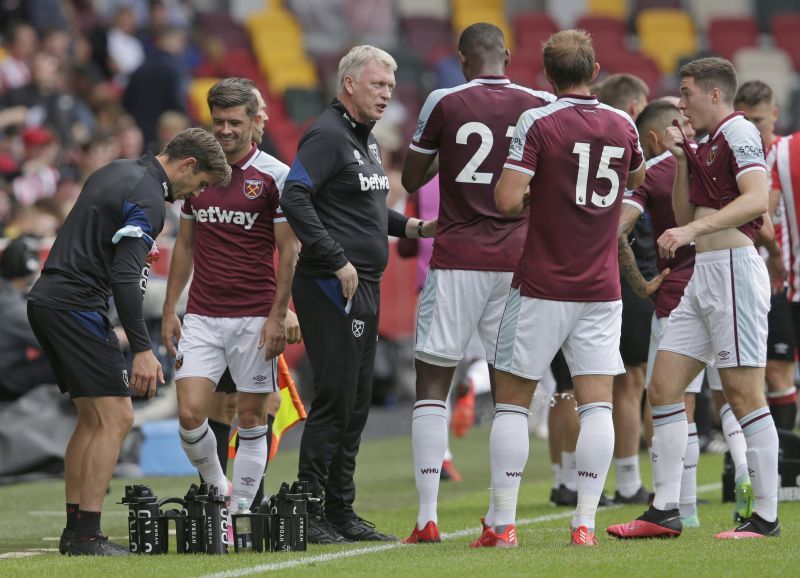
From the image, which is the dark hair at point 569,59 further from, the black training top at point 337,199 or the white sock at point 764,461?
the white sock at point 764,461

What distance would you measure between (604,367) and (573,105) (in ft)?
4.00

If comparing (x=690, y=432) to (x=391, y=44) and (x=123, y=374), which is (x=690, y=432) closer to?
(x=123, y=374)

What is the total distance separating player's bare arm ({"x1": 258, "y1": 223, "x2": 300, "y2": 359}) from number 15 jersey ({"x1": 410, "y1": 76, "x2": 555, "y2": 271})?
779mm

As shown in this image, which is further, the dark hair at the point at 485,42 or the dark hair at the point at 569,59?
the dark hair at the point at 485,42

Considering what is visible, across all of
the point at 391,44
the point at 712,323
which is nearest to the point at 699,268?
the point at 712,323

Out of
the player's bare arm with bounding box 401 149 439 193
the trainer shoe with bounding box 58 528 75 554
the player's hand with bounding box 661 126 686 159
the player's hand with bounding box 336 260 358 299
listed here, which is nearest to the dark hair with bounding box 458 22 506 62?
the player's bare arm with bounding box 401 149 439 193

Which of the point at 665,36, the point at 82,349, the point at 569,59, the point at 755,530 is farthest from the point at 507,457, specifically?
the point at 665,36

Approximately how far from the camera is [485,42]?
25.6 ft

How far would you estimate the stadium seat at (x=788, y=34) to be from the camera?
2611 cm

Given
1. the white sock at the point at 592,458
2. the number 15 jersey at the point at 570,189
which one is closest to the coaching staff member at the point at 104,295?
the number 15 jersey at the point at 570,189

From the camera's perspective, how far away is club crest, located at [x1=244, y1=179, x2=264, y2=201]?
8102 mm

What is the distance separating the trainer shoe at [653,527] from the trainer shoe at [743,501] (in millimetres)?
492

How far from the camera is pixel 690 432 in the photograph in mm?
8898

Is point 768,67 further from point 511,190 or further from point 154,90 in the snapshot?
point 511,190
